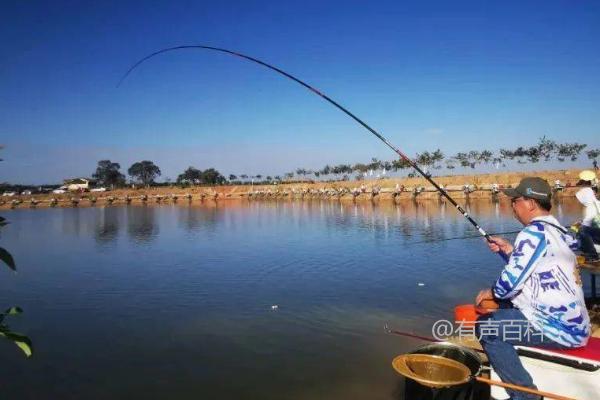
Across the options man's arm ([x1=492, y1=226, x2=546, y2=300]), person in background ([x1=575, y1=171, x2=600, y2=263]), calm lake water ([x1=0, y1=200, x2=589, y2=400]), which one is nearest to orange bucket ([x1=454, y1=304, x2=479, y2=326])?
man's arm ([x1=492, y1=226, x2=546, y2=300])

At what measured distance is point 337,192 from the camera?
6144 cm

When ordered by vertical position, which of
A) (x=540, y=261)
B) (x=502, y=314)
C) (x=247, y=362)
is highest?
(x=540, y=261)

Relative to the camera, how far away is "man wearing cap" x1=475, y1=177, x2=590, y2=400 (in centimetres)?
346

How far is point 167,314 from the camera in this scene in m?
10.0

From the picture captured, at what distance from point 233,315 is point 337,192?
52228mm

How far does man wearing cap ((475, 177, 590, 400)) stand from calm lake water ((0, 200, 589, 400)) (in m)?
2.57

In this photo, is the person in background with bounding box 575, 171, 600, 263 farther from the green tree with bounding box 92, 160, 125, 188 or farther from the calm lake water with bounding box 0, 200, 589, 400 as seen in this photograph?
the green tree with bounding box 92, 160, 125, 188

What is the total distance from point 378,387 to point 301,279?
270 inches

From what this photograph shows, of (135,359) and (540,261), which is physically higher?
(540,261)

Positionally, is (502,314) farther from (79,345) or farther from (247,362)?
(79,345)

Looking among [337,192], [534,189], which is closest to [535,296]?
[534,189]

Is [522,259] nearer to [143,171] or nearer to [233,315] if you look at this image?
[233,315]

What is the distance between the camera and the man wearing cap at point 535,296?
11.3ft

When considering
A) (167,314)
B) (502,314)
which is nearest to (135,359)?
(167,314)
